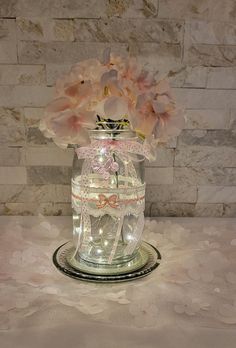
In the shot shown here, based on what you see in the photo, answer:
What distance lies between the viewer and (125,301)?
0.69m

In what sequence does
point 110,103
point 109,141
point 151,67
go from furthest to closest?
1. point 151,67
2. point 109,141
3. point 110,103

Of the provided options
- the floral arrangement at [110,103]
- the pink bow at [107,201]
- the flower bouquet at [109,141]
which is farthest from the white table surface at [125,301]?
the floral arrangement at [110,103]

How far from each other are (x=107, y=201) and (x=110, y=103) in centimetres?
23

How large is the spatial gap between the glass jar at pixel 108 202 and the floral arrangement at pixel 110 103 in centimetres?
7

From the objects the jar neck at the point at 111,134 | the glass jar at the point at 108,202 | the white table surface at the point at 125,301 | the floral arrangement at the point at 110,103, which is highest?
the floral arrangement at the point at 110,103

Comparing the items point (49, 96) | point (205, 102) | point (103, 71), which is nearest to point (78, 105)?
point (103, 71)

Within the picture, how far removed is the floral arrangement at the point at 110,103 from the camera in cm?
68

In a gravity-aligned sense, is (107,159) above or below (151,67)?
below

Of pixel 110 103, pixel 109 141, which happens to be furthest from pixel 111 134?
pixel 110 103

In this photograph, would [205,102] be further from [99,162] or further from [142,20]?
[99,162]

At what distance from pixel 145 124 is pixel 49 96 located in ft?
1.57

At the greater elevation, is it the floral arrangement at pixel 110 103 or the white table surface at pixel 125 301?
the floral arrangement at pixel 110 103

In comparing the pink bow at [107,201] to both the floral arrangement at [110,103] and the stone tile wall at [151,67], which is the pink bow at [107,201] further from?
Answer: the stone tile wall at [151,67]

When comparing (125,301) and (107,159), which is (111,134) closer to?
(107,159)
